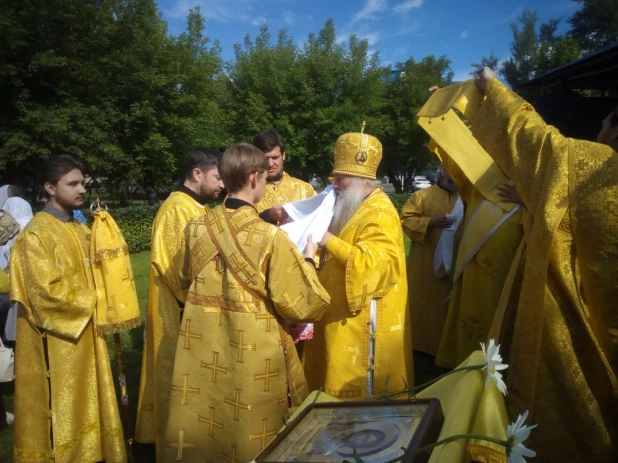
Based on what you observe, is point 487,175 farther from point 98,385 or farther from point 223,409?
point 98,385

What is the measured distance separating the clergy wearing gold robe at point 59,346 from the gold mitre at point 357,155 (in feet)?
5.80

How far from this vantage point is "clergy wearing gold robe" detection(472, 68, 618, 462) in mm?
2023

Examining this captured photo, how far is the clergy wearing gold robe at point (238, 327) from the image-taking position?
8.01 feet

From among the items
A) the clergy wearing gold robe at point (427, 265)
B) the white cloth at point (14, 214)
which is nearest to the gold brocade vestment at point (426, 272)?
the clergy wearing gold robe at point (427, 265)

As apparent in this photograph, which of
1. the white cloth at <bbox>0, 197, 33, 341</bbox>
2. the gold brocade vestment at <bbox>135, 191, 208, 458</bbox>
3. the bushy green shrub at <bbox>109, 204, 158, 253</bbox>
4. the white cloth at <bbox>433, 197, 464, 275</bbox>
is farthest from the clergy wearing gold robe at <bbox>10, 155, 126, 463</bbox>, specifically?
the bushy green shrub at <bbox>109, 204, 158, 253</bbox>

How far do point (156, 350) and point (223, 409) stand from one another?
1.29 meters

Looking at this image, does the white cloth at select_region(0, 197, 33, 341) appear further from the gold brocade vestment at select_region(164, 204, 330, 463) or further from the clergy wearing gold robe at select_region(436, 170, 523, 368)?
the clergy wearing gold robe at select_region(436, 170, 523, 368)

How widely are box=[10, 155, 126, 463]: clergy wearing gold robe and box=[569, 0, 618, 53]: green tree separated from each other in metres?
33.4

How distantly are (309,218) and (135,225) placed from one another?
12982 mm

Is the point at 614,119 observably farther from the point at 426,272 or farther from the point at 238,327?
the point at 426,272

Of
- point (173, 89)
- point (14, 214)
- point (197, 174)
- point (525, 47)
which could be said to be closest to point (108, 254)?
point (197, 174)

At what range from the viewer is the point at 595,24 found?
30375 mm

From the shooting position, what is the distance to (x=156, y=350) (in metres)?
3.61

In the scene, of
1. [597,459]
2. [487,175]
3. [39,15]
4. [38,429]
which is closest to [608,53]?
[487,175]
